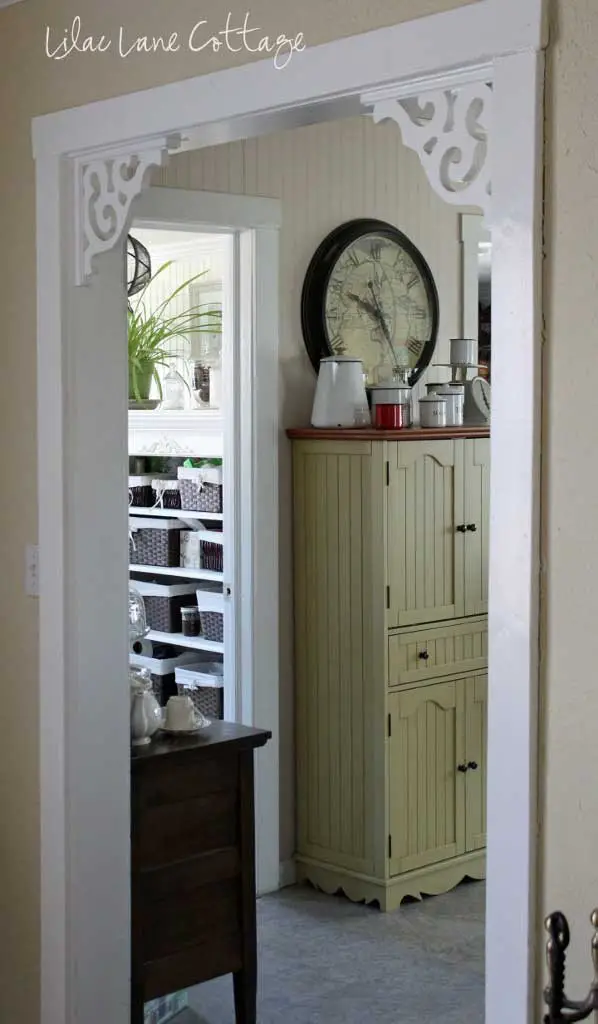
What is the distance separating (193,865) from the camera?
10.3 ft

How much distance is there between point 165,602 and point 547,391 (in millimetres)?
3345

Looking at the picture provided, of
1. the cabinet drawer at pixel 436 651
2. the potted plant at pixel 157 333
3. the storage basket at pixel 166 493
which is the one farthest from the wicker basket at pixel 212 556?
the cabinet drawer at pixel 436 651

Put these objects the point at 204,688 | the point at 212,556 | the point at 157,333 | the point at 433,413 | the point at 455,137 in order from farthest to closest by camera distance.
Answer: the point at 157,333 → the point at 212,556 → the point at 204,688 → the point at 433,413 → the point at 455,137

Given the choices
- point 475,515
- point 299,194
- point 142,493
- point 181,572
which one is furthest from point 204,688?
point 299,194

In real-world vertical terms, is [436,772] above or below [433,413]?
below

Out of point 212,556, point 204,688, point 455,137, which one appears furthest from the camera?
point 212,556

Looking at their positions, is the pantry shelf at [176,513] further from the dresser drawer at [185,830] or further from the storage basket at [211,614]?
the dresser drawer at [185,830]

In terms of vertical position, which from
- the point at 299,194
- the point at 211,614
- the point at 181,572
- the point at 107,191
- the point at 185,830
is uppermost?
the point at 299,194

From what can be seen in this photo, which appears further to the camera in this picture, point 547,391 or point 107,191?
point 107,191

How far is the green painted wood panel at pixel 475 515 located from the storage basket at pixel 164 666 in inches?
47.4

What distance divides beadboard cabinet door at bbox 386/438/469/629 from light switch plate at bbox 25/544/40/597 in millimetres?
1475

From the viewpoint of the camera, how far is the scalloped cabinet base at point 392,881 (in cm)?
420

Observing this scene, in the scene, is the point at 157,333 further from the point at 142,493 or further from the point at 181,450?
the point at 142,493

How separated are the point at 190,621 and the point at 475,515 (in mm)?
1195
